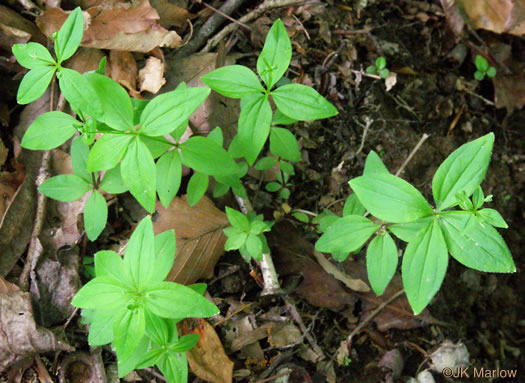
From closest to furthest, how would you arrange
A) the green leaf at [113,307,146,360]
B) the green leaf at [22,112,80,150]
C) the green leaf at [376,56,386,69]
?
the green leaf at [113,307,146,360] → the green leaf at [22,112,80,150] → the green leaf at [376,56,386,69]

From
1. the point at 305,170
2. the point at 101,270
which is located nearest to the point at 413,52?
the point at 305,170

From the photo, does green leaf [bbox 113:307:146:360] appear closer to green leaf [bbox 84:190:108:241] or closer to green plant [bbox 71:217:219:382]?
green plant [bbox 71:217:219:382]

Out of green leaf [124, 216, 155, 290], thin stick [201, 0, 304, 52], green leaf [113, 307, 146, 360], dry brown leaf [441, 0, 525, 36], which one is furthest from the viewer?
dry brown leaf [441, 0, 525, 36]

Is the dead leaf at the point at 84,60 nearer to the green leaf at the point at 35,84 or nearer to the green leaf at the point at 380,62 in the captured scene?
the green leaf at the point at 35,84

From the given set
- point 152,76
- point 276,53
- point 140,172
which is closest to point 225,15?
point 152,76

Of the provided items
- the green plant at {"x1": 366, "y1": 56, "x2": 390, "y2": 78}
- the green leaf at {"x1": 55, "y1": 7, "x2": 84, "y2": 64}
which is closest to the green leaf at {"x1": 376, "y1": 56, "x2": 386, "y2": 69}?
the green plant at {"x1": 366, "y1": 56, "x2": 390, "y2": 78}

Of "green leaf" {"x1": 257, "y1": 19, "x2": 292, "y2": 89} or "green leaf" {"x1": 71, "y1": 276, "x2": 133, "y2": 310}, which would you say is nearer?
"green leaf" {"x1": 71, "y1": 276, "x2": 133, "y2": 310}

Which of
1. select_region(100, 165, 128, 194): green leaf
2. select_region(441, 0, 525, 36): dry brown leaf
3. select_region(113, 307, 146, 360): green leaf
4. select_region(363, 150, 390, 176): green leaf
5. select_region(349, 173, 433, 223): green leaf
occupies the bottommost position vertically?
select_region(113, 307, 146, 360): green leaf

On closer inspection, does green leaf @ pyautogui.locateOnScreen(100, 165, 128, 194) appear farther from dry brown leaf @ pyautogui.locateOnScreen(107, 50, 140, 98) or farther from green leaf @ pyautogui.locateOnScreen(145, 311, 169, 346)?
green leaf @ pyautogui.locateOnScreen(145, 311, 169, 346)

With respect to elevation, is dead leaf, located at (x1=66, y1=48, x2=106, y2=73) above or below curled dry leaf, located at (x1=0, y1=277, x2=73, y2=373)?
above
